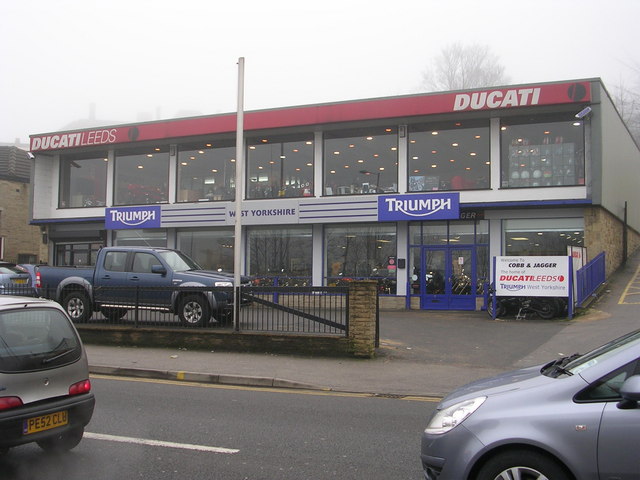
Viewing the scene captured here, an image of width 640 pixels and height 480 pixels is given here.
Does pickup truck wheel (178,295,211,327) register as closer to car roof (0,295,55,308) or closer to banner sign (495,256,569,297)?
car roof (0,295,55,308)

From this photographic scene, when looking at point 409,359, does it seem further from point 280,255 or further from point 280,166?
point 280,166

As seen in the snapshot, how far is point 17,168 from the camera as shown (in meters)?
30.7

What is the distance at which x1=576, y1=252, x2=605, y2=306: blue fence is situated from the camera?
15988mm

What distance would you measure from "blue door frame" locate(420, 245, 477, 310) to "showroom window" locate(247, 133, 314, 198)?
565cm

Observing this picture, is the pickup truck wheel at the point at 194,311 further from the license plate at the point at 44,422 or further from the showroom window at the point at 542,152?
the showroom window at the point at 542,152

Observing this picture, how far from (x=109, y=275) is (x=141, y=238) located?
11232 mm

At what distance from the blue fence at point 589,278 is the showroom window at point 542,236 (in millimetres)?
991

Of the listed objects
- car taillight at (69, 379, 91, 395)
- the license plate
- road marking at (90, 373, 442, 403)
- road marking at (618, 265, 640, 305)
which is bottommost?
road marking at (90, 373, 442, 403)

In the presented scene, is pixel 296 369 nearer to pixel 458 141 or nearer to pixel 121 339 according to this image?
pixel 121 339

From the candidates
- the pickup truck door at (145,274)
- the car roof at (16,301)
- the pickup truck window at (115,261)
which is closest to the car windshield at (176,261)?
the pickup truck door at (145,274)

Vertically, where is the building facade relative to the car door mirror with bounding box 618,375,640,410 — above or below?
above

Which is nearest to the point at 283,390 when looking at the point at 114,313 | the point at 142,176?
the point at 114,313

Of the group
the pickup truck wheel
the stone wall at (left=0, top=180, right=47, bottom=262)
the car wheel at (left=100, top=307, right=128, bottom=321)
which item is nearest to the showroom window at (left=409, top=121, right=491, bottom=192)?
the pickup truck wheel

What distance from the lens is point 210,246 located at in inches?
921
